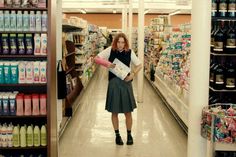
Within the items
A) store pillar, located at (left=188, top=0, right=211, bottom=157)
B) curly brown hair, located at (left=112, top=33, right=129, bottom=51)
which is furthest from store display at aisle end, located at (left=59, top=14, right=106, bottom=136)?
store pillar, located at (left=188, top=0, right=211, bottom=157)

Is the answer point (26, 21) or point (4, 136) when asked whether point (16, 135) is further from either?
point (26, 21)

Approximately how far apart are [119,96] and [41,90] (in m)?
1.49

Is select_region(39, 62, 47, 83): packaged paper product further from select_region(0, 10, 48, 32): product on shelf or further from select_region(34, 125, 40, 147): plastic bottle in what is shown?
select_region(34, 125, 40, 147): plastic bottle

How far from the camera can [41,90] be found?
5570 millimetres

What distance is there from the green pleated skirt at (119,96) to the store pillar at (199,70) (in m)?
1.85

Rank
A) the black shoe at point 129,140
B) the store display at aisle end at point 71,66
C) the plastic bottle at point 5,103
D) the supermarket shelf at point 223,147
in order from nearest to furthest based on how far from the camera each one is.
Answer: the supermarket shelf at point 223,147, the plastic bottle at point 5,103, the black shoe at point 129,140, the store display at aisle end at point 71,66

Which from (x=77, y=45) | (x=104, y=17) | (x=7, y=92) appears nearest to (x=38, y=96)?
(x=7, y=92)

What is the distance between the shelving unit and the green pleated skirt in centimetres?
137

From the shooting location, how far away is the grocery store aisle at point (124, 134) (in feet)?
21.1

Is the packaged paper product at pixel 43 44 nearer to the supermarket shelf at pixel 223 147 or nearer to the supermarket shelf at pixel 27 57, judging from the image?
the supermarket shelf at pixel 27 57

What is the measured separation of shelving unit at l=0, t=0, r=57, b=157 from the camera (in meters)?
5.02

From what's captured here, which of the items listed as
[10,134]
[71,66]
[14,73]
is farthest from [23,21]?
[71,66]

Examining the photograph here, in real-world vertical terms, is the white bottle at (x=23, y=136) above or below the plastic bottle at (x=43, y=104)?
below

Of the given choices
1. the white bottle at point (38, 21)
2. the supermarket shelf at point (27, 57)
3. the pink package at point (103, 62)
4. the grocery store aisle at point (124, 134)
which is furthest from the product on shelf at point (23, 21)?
the grocery store aisle at point (124, 134)
